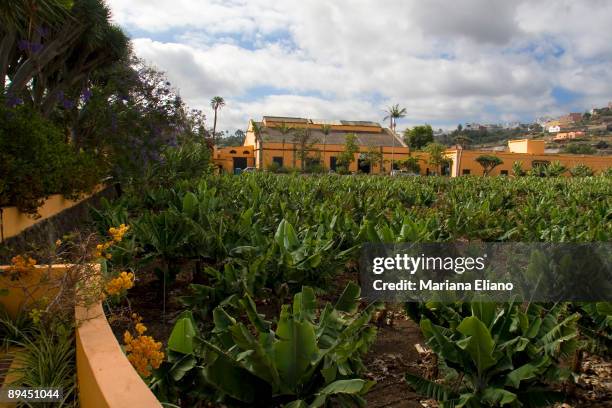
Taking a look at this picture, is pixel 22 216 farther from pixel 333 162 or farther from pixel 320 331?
pixel 333 162

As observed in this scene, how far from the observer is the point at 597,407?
385 cm

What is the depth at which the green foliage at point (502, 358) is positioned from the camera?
10.2 ft

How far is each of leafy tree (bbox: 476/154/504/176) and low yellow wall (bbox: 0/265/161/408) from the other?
55.4 m

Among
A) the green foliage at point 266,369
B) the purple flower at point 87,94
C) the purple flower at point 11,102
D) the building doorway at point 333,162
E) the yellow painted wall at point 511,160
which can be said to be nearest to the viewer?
the green foliage at point 266,369

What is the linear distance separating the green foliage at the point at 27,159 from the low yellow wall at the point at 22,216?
14cm

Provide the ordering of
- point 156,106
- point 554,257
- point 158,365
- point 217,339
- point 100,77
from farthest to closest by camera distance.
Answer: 1. point 100,77
2. point 156,106
3. point 554,257
4. point 217,339
5. point 158,365

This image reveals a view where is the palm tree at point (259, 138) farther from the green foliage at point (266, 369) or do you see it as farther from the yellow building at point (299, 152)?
the green foliage at point (266, 369)

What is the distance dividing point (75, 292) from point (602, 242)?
18.1ft

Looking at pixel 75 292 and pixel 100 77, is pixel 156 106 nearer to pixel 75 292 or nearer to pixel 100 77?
pixel 100 77

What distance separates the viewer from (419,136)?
72.7m

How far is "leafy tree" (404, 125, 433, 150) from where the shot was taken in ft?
238

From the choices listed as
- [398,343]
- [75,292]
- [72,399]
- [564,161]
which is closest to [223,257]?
[398,343]

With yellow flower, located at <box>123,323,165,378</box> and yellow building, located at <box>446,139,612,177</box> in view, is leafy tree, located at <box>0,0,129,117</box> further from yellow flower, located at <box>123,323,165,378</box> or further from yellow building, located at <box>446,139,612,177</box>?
yellow building, located at <box>446,139,612,177</box>

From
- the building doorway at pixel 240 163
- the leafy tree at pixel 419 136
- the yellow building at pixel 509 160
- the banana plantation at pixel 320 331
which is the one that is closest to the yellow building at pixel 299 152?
the building doorway at pixel 240 163
